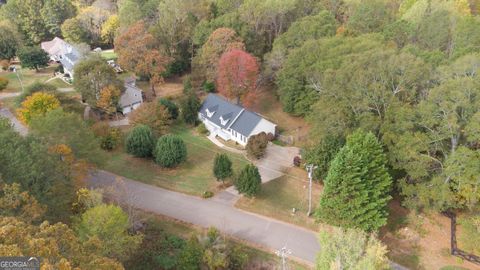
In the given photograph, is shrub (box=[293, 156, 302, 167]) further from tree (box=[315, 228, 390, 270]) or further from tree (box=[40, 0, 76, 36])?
tree (box=[40, 0, 76, 36])

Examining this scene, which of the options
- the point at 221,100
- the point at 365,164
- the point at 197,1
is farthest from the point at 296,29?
the point at 365,164

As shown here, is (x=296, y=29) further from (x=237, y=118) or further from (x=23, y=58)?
(x=23, y=58)

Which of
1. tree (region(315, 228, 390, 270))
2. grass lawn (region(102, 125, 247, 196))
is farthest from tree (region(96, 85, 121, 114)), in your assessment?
tree (region(315, 228, 390, 270))

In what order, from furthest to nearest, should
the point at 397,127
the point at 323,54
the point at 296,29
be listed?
the point at 296,29, the point at 323,54, the point at 397,127

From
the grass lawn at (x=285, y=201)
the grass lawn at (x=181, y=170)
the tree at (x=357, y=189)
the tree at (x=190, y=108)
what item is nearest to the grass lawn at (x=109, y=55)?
the tree at (x=190, y=108)

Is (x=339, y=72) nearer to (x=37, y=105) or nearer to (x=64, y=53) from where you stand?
(x=37, y=105)

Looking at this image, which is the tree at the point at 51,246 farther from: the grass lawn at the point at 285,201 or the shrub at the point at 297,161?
the shrub at the point at 297,161
